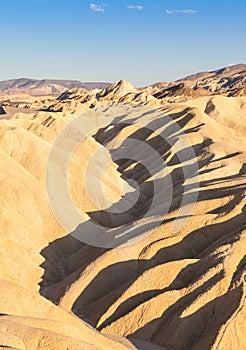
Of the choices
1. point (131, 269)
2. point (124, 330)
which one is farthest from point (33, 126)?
point (124, 330)

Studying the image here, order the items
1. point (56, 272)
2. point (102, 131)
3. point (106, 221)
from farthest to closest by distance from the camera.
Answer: point (102, 131)
point (106, 221)
point (56, 272)

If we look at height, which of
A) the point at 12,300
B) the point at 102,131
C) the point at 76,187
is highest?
the point at 12,300

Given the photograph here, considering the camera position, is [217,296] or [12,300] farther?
[217,296]

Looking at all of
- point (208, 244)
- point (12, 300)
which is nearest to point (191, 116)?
point (208, 244)

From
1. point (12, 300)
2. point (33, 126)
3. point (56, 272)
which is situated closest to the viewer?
point (12, 300)

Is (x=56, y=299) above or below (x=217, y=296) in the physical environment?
below

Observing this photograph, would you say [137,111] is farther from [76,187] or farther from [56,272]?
[56,272]
